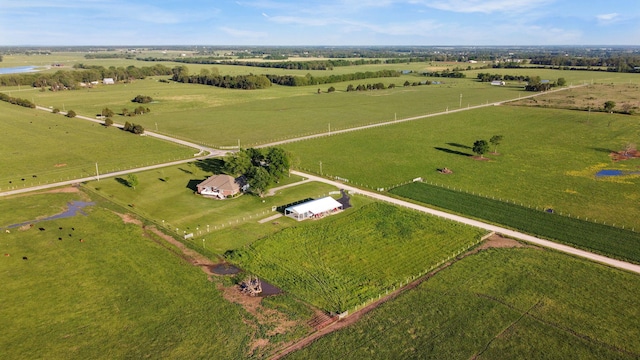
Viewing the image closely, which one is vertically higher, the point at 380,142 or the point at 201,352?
the point at 380,142

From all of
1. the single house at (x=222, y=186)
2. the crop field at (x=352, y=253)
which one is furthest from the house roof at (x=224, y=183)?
the crop field at (x=352, y=253)

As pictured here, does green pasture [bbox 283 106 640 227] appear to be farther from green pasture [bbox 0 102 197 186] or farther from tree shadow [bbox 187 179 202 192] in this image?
green pasture [bbox 0 102 197 186]

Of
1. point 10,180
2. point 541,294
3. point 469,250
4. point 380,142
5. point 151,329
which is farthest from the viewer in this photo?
point 380,142

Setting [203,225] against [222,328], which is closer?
[222,328]

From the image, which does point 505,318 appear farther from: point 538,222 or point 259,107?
point 259,107

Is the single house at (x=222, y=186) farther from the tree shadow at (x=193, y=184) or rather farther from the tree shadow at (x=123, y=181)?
the tree shadow at (x=123, y=181)

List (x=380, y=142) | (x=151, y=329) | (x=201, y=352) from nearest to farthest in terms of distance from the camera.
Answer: (x=201, y=352)
(x=151, y=329)
(x=380, y=142)

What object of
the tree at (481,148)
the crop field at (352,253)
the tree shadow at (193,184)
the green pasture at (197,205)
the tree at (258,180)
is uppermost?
the tree at (481,148)

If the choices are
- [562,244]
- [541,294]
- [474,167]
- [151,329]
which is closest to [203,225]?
[151,329]

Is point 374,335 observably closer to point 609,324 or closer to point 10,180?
point 609,324
